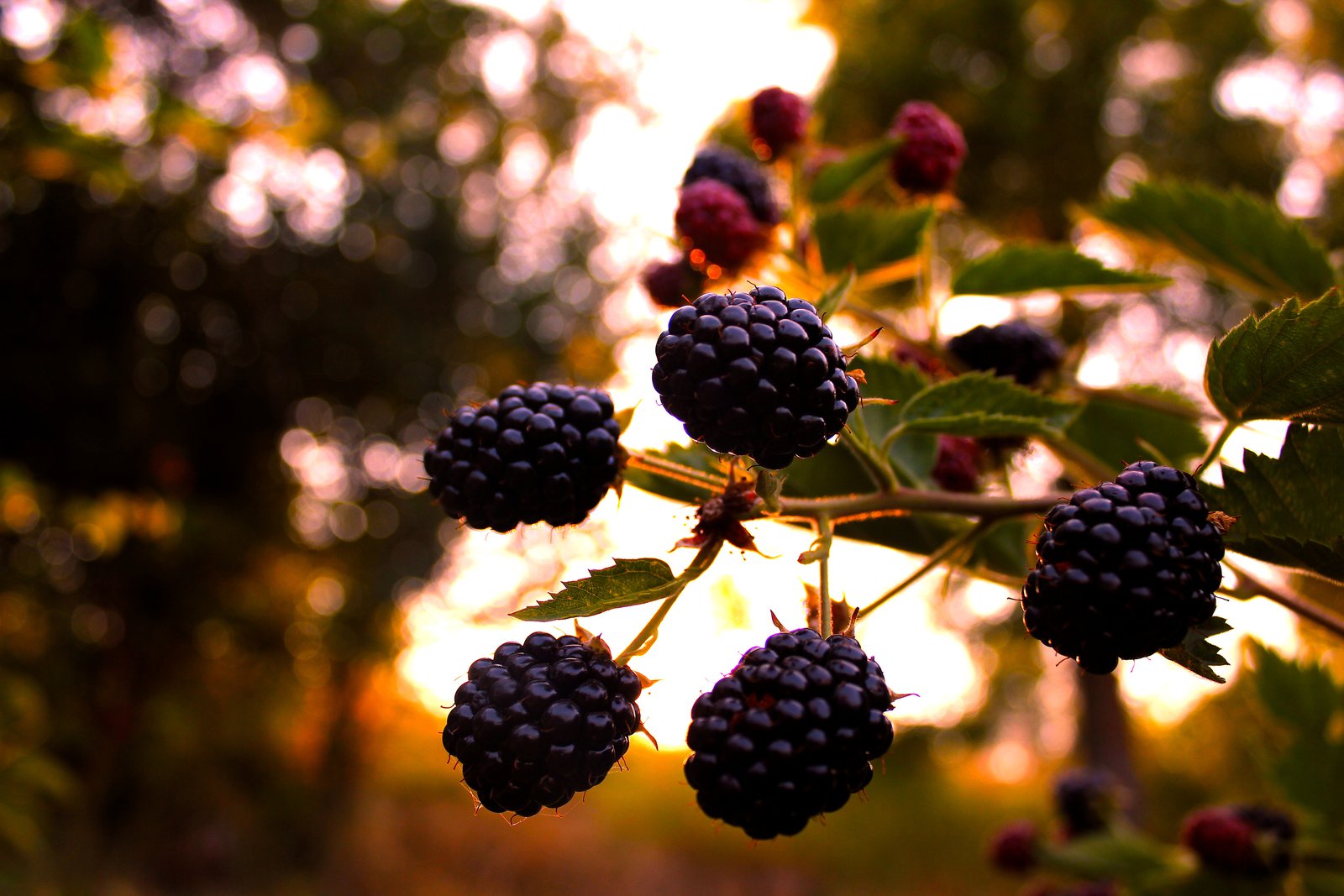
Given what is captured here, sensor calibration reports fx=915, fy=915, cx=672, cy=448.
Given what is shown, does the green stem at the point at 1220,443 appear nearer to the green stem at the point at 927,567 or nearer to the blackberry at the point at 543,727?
the green stem at the point at 927,567

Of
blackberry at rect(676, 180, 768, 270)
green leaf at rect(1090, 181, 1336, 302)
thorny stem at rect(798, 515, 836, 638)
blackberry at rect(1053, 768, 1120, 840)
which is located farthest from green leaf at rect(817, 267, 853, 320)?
blackberry at rect(1053, 768, 1120, 840)

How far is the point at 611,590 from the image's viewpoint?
22.3 inches

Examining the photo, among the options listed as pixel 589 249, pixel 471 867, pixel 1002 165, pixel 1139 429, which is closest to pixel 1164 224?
pixel 1139 429

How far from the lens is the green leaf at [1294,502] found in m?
0.58

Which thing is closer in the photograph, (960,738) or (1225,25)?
(1225,25)

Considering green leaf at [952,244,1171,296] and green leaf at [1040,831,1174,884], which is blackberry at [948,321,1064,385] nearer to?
green leaf at [952,244,1171,296]

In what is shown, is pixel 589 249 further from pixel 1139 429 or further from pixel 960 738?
pixel 1139 429

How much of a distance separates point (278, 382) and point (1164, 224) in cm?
596

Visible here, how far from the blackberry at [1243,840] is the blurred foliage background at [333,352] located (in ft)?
10.3

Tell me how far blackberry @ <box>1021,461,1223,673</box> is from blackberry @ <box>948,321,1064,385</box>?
386 mm

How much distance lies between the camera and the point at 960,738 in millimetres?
7309

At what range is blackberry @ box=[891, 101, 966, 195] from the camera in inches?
41.7

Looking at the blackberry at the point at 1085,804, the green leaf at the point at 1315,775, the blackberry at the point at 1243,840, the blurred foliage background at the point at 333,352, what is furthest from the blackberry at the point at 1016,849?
the blurred foliage background at the point at 333,352

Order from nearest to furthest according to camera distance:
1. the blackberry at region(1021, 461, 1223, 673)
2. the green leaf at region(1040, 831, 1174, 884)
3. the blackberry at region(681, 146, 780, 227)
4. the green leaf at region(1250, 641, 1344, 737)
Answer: the blackberry at region(1021, 461, 1223, 673) < the blackberry at region(681, 146, 780, 227) < the green leaf at region(1250, 641, 1344, 737) < the green leaf at region(1040, 831, 1174, 884)
